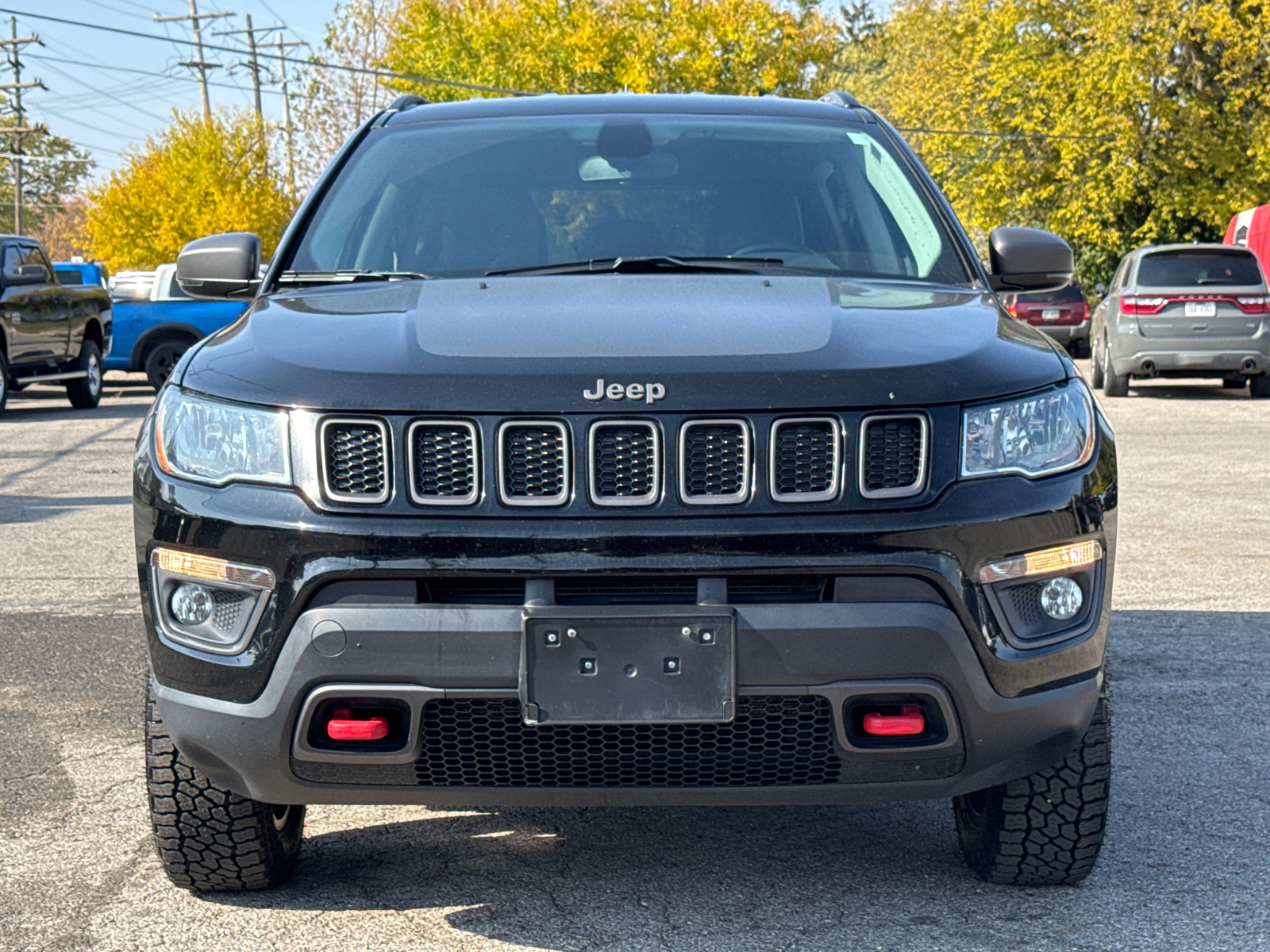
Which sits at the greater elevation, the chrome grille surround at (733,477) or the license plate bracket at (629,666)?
the chrome grille surround at (733,477)

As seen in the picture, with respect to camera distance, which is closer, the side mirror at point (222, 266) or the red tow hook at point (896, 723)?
the red tow hook at point (896, 723)

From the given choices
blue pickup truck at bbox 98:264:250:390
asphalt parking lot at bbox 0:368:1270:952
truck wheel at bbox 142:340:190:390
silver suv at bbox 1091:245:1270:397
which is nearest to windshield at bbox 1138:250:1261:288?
silver suv at bbox 1091:245:1270:397

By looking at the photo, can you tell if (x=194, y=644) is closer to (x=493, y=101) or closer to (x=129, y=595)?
(x=493, y=101)

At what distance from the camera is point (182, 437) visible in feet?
9.87

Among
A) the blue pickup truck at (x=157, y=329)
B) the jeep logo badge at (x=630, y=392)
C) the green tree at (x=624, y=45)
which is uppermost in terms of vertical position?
the green tree at (x=624, y=45)

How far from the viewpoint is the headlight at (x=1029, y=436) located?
2.89 m

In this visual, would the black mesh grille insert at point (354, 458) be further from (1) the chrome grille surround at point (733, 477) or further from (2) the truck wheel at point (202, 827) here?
(2) the truck wheel at point (202, 827)

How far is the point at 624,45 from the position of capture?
4459 centimetres

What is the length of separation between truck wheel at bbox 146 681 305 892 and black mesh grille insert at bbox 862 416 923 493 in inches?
55.1

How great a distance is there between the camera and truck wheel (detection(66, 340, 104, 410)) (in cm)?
1873

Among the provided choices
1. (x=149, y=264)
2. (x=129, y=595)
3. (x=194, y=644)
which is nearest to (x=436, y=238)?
(x=194, y=644)

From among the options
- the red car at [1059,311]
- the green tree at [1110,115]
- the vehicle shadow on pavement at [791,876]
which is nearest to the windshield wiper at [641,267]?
the vehicle shadow on pavement at [791,876]

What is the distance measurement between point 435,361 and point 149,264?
4628 cm

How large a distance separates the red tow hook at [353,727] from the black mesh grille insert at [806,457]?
0.81 metres
